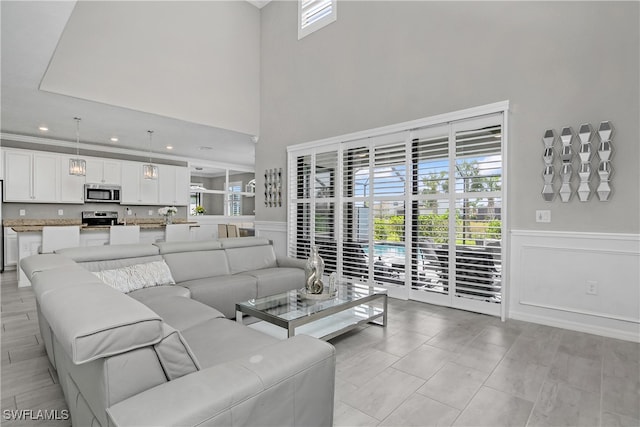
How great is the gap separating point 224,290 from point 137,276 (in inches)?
31.1

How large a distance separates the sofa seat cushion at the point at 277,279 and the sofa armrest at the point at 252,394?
232 cm

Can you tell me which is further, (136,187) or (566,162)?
(136,187)

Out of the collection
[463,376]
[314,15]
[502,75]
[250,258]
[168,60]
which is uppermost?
[314,15]

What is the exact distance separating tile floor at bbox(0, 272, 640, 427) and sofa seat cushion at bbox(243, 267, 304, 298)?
43.7 inches

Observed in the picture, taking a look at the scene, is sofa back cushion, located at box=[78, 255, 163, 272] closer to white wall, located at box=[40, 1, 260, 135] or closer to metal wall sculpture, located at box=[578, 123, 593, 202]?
white wall, located at box=[40, 1, 260, 135]

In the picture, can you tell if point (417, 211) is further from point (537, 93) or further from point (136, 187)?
point (136, 187)

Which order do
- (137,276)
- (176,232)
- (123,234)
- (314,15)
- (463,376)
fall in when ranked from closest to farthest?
(463,376) < (137,276) < (314,15) < (123,234) < (176,232)

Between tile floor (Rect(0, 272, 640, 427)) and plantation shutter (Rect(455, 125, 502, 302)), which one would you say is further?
plantation shutter (Rect(455, 125, 502, 302))

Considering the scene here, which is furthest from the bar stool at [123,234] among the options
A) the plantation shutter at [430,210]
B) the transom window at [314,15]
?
the plantation shutter at [430,210]

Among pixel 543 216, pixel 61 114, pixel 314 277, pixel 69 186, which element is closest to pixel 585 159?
pixel 543 216

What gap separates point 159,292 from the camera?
2.95m

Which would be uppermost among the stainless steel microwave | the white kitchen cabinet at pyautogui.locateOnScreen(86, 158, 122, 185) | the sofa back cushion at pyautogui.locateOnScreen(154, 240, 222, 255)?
the white kitchen cabinet at pyautogui.locateOnScreen(86, 158, 122, 185)

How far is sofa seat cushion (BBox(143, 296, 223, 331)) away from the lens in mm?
2201

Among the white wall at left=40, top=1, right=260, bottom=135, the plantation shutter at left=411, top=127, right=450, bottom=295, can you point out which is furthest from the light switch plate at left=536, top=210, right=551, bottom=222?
the white wall at left=40, top=1, right=260, bottom=135
